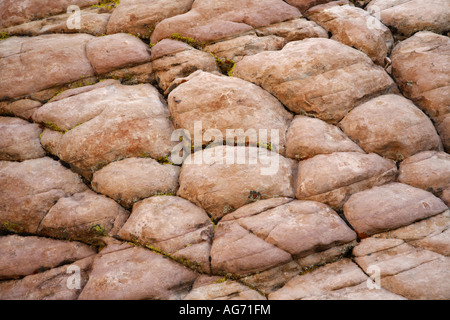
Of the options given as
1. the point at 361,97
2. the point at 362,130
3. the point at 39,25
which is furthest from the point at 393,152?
the point at 39,25

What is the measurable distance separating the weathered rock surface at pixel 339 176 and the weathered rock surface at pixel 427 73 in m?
2.85

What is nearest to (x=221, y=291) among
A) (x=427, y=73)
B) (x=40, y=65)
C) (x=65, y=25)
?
(x=427, y=73)

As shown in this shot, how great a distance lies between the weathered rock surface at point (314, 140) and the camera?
9.47m

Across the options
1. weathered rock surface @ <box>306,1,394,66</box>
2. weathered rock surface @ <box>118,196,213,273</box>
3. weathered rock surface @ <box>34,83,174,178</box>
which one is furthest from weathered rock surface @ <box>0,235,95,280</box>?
weathered rock surface @ <box>306,1,394,66</box>

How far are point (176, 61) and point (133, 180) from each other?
510 centimetres

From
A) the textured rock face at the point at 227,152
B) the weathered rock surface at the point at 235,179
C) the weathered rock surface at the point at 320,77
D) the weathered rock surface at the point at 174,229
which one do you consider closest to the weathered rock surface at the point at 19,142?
the textured rock face at the point at 227,152

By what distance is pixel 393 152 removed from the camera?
31.6ft

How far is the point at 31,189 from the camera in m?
9.30

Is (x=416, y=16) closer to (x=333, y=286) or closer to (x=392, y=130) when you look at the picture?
(x=392, y=130)

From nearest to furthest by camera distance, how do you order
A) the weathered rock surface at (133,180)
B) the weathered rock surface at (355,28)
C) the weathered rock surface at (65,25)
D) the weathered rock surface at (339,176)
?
the weathered rock surface at (339,176) < the weathered rock surface at (133,180) < the weathered rock surface at (355,28) < the weathered rock surface at (65,25)

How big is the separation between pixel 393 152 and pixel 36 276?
10996 mm

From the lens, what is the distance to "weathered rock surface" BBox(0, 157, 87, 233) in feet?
29.8

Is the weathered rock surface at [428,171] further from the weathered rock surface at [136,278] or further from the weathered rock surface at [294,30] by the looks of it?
the weathered rock surface at [136,278]

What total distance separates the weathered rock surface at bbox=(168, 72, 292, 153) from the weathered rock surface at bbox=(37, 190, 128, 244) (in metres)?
3.50
